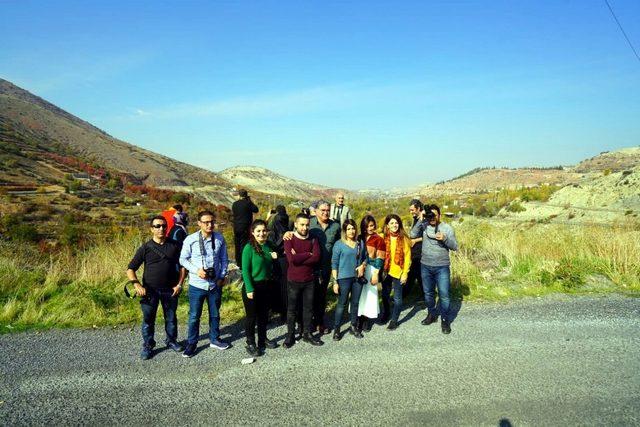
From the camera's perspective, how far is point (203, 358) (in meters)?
4.76

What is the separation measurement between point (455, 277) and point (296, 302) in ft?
13.6

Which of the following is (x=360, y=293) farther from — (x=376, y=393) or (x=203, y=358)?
(x=203, y=358)

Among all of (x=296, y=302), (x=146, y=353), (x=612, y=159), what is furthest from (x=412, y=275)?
(x=612, y=159)

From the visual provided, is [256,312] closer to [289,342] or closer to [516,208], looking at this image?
[289,342]

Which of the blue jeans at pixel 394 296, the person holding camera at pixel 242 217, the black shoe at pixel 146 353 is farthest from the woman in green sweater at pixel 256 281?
the person holding camera at pixel 242 217

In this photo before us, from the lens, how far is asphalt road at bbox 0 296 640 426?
3551 mm

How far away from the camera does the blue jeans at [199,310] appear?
491 centimetres

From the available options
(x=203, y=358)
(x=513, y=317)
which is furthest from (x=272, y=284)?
(x=513, y=317)

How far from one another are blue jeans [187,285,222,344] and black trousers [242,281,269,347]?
0.45 metres

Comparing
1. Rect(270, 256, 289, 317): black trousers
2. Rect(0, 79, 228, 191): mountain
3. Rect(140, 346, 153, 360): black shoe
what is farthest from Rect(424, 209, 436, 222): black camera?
Rect(0, 79, 228, 191): mountain

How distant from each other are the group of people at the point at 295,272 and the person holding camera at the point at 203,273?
1cm

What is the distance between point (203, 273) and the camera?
4.88 meters

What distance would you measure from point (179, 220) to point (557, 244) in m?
8.98

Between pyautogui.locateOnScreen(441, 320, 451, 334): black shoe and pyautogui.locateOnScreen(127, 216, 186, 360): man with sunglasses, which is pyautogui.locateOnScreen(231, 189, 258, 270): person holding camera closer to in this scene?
pyautogui.locateOnScreen(127, 216, 186, 360): man with sunglasses
